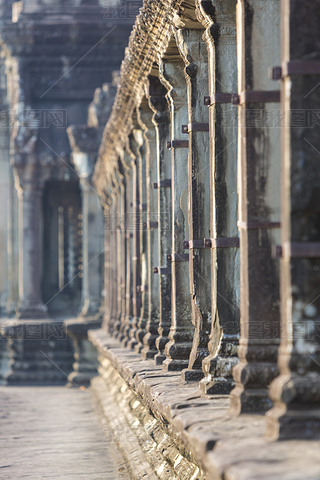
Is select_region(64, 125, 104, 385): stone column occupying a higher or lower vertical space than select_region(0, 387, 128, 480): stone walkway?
higher

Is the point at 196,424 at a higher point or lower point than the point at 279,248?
lower

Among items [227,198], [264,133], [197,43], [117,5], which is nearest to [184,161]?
[197,43]

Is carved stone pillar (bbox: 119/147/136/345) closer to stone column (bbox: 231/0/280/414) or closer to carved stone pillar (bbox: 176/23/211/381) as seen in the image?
carved stone pillar (bbox: 176/23/211/381)

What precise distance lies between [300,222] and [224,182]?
237 cm

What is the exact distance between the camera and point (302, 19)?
497 cm

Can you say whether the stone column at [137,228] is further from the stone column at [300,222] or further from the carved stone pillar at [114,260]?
the stone column at [300,222]

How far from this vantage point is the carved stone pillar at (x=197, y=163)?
27.6 ft

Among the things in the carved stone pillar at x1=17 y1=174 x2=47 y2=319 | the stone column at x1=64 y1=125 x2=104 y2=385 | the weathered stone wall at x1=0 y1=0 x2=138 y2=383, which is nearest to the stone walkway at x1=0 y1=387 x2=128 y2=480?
the stone column at x1=64 y1=125 x2=104 y2=385

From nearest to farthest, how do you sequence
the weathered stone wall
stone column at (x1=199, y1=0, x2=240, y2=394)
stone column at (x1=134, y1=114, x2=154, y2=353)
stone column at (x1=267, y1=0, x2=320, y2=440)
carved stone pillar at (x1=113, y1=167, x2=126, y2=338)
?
stone column at (x1=267, y1=0, x2=320, y2=440), stone column at (x1=199, y1=0, x2=240, y2=394), stone column at (x1=134, y1=114, x2=154, y2=353), carved stone pillar at (x1=113, y1=167, x2=126, y2=338), the weathered stone wall

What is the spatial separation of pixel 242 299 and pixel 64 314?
64.6 ft

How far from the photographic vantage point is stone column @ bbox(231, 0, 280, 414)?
586cm

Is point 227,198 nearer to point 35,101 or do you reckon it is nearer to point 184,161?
point 184,161

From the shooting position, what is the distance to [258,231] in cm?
588

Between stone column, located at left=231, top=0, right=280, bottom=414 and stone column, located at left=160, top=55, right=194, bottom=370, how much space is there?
11.3 feet
